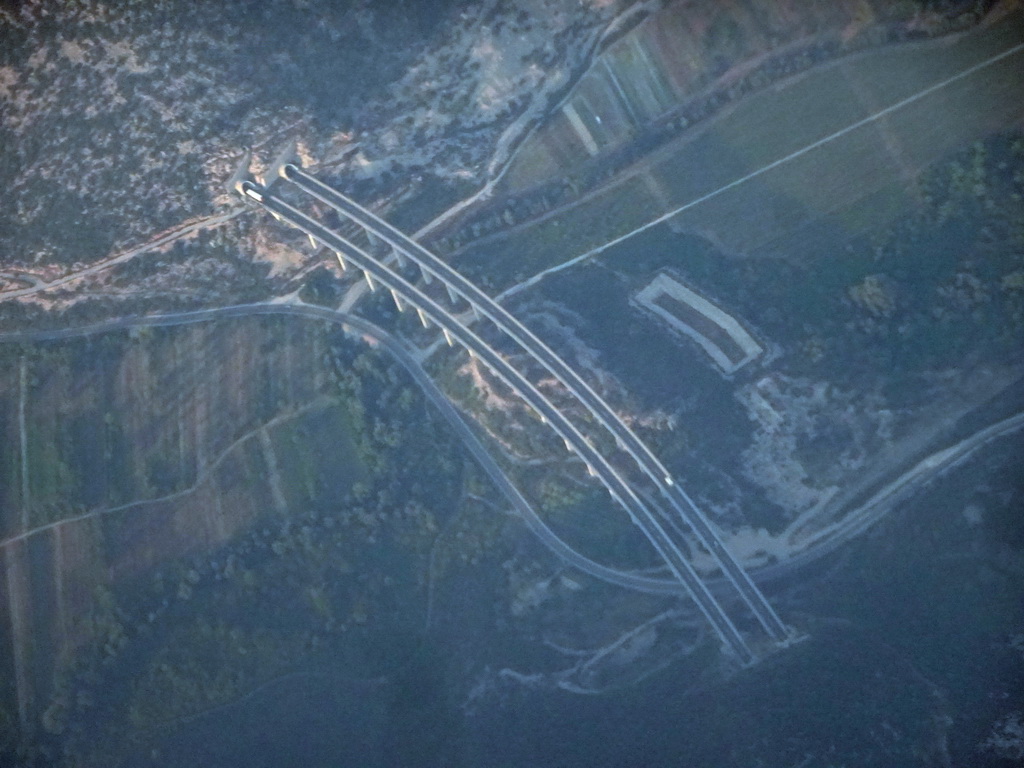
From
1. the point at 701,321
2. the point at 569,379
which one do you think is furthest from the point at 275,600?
the point at 701,321

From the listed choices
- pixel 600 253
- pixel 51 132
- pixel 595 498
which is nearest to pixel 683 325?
pixel 600 253

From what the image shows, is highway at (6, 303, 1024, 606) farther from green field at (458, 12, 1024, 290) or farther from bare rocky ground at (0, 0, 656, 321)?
green field at (458, 12, 1024, 290)

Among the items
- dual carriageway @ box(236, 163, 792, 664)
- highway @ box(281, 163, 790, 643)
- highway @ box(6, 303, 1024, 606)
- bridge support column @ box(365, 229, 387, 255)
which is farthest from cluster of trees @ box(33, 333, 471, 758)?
bridge support column @ box(365, 229, 387, 255)

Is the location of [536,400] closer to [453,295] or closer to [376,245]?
[453,295]

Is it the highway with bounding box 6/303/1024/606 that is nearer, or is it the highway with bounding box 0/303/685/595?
the highway with bounding box 6/303/1024/606

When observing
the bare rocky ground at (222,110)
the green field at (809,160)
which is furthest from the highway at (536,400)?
the green field at (809,160)

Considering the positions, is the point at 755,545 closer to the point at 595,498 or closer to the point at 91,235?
the point at 595,498
